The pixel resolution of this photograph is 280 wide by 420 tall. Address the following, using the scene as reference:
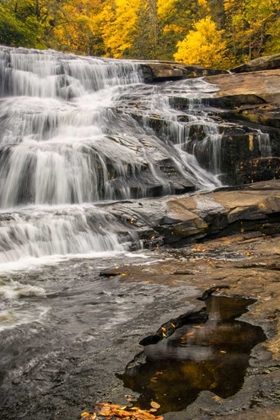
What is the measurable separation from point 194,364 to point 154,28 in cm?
3360

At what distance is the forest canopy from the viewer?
2519 centimetres

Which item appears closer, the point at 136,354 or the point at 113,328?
the point at 136,354

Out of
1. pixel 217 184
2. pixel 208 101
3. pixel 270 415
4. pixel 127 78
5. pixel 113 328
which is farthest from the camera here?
pixel 127 78

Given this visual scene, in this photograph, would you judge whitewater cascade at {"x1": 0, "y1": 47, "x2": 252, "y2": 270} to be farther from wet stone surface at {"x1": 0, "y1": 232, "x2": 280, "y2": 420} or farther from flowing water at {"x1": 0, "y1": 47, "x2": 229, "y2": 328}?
wet stone surface at {"x1": 0, "y1": 232, "x2": 280, "y2": 420}

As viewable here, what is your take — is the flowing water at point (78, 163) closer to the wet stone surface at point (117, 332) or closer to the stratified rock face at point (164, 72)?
the wet stone surface at point (117, 332)

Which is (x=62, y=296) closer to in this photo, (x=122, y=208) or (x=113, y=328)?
(x=113, y=328)

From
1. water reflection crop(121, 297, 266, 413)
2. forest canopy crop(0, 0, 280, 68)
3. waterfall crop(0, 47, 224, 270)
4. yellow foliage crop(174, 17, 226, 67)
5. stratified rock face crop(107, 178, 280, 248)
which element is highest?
forest canopy crop(0, 0, 280, 68)

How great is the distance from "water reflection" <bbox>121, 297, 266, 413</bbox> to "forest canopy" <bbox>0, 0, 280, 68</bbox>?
912 inches

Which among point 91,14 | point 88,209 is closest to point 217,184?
point 88,209

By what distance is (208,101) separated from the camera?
16.4m

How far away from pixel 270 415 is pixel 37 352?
2.24 metres

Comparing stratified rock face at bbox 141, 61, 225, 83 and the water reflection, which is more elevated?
stratified rock face at bbox 141, 61, 225, 83

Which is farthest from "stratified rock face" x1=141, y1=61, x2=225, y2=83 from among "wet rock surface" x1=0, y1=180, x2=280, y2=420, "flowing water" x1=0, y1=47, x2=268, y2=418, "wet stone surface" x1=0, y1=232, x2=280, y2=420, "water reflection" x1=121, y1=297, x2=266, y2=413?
"water reflection" x1=121, y1=297, x2=266, y2=413

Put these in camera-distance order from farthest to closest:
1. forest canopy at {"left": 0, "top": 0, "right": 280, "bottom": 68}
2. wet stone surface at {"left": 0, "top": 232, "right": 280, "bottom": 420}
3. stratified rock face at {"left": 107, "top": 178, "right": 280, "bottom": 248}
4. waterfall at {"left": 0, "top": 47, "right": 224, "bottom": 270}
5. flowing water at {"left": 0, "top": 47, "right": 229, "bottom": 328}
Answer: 1. forest canopy at {"left": 0, "top": 0, "right": 280, "bottom": 68}
2. stratified rock face at {"left": 107, "top": 178, "right": 280, "bottom": 248}
3. waterfall at {"left": 0, "top": 47, "right": 224, "bottom": 270}
4. flowing water at {"left": 0, "top": 47, "right": 229, "bottom": 328}
5. wet stone surface at {"left": 0, "top": 232, "right": 280, "bottom": 420}
